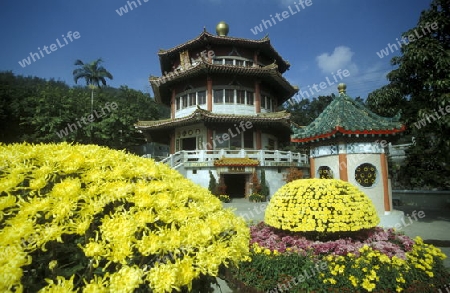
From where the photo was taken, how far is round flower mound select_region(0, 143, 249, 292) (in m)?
1.21

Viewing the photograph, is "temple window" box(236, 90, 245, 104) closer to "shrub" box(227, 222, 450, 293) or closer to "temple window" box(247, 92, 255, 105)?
"temple window" box(247, 92, 255, 105)

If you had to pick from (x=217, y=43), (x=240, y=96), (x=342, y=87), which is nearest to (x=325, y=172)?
(x=342, y=87)

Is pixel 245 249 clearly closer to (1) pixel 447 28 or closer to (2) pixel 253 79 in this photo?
(1) pixel 447 28

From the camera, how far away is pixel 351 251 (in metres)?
3.82

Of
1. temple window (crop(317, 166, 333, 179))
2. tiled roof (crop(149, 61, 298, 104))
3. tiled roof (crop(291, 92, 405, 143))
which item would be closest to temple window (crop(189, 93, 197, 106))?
tiled roof (crop(149, 61, 298, 104))

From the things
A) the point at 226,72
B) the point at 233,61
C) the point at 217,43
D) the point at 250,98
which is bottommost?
the point at 250,98

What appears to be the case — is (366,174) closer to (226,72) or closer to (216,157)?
(216,157)

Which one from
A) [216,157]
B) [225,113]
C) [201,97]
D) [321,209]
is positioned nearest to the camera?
[321,209]

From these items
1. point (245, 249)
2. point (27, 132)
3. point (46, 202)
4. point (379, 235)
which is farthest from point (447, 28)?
point (27, 132)

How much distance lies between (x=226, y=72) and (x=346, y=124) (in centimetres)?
1052

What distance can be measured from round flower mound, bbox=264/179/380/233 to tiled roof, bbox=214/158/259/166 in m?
8.83

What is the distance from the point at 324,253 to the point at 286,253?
61cm

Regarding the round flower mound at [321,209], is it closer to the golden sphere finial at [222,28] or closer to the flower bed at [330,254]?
the flower bed at [330,254]

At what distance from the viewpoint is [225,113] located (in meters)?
16.5
